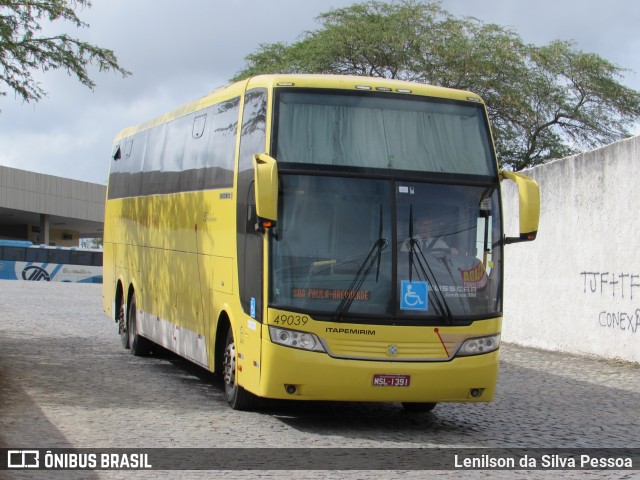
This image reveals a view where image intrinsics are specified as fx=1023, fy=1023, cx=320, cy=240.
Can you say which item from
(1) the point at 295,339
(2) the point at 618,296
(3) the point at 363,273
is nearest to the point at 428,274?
(3) the point at 363,273

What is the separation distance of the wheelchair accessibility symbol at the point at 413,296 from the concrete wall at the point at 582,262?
7.80 m

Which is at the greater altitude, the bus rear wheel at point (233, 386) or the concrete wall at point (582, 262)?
the concrete wall at point (582, 262)

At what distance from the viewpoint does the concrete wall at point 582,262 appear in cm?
1697

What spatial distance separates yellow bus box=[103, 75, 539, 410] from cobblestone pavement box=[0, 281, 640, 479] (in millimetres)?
462

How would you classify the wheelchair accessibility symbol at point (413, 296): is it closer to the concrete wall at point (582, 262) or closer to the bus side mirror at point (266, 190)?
the bus side mirror at point (266, 190)

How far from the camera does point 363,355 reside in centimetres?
967

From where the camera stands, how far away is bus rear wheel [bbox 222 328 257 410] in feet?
35.6

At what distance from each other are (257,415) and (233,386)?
1.66ft

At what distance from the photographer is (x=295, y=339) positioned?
965 centimetres

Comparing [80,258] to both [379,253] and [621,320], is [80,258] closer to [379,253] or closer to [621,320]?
[621,320]

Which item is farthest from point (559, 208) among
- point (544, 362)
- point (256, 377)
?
point (256, 377)

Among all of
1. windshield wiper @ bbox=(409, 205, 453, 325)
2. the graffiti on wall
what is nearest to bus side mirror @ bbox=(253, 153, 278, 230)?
windshield wiper @ bbox=(409, 205, 453, 325)

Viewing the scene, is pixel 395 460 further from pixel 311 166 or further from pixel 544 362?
pixel 544 362

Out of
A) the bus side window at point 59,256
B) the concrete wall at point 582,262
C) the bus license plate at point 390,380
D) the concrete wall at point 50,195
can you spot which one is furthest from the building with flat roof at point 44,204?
the bus license plate at point 390,380
